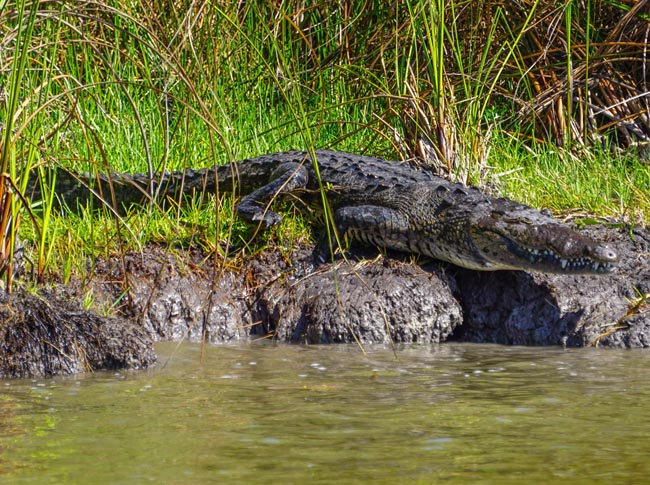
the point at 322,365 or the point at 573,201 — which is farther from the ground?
the point at 573,201

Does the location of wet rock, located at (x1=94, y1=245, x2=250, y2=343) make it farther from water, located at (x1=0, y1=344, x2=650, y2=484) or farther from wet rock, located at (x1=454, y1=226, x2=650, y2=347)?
wet rock, located at (x1=454, y1=226, x2=650, y2=347)

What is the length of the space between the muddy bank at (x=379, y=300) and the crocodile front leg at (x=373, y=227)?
0.42 ft

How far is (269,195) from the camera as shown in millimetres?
6188

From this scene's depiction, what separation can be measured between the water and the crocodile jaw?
0.61 meters

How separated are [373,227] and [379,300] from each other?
644 mm

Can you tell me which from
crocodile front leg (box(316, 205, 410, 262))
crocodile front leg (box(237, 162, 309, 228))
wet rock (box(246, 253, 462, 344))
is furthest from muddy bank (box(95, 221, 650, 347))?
crocodile front leg (box(237, 162, 309, 228))

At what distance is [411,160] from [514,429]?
3.73 metres

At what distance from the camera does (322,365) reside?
15.1 feet

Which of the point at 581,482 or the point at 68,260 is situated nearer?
the point at 581,482

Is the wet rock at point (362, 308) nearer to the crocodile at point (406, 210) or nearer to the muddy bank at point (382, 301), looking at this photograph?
the muddy bank at point (382, 301)

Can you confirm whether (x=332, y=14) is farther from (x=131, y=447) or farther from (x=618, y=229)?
(x=131, y=447)

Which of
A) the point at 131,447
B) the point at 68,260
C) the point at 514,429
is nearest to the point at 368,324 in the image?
the point at 68,260

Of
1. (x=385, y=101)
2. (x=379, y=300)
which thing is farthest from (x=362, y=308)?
(x=385, y=101)

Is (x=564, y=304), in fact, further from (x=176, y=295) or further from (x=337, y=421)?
(x=337, y=421)
